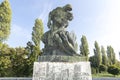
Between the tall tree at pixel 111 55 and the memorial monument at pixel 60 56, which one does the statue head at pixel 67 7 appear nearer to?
the memorial monument at pixel 60 56

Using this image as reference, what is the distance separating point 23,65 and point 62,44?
1367 cm

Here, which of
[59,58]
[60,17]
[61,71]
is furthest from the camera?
[60,17]

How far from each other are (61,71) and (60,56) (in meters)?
0.64

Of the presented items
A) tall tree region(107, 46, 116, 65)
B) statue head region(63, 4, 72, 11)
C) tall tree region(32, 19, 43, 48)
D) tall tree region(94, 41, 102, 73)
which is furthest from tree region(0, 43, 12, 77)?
tall tree region(107, 46, 116, 65)

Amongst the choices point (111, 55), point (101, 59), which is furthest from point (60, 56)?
point (111, 55)

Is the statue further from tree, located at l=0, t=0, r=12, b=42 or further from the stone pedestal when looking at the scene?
tree, located at l=0, t=0, r=12, b=42

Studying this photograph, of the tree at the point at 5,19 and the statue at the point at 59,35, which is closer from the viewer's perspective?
the statue at the point at 59,35

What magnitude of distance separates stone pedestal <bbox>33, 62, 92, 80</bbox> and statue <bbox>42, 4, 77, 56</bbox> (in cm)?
69

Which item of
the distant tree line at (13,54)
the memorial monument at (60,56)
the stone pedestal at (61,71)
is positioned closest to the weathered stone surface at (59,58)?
the memorial monument at (60,56)

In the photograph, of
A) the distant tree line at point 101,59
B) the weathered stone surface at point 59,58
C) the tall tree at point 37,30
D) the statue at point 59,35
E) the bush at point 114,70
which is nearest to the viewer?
the weathered stone surface at point 59,58

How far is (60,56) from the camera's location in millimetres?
7957

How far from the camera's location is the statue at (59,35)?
8.27 meters

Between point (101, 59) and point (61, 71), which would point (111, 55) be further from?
point (61, 71)

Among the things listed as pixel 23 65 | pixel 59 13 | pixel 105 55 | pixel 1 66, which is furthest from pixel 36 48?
pixel 105 55
